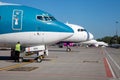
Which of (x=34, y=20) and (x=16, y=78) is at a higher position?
(x=34, y=20)

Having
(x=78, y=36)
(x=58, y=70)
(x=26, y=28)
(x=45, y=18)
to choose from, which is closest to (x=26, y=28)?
(x=26, y=28)

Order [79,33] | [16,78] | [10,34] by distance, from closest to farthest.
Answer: [16,78] → [10,34] → [79,33]

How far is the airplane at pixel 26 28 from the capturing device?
22469 millimetres

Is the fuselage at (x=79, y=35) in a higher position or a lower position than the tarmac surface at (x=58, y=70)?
higher

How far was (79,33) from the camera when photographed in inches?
1959

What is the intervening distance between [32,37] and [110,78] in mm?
9107

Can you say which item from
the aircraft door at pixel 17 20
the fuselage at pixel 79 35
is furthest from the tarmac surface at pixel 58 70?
the fuselage at pixel 79 35

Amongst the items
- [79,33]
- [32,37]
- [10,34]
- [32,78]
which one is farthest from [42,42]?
[79,33]

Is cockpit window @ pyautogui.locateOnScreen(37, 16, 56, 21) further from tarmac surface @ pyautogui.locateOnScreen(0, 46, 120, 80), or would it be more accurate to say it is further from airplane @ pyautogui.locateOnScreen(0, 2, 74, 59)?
tarmac surface @ pyautogui.locateOnScreen(0, 46, 120, 80)

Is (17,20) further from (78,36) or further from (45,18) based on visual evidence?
(78,36)

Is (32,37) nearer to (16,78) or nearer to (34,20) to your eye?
(34,20)

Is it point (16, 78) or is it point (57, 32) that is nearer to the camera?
point (16, 78)

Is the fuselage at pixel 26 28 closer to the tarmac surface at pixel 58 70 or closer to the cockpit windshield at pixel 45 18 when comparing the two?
the cockpit windshield at pixel 45 18

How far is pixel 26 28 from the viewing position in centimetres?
2256
